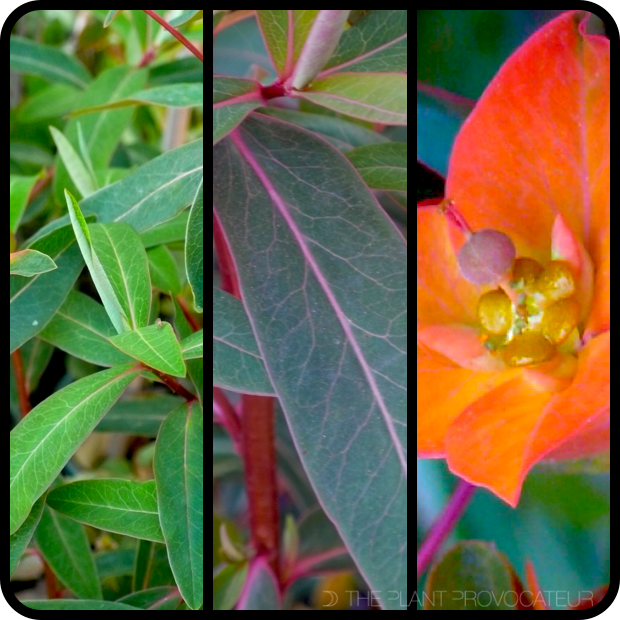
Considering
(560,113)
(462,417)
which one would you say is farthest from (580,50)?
(462,417)

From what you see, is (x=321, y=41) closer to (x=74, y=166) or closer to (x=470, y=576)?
→ (x=74, y=166)

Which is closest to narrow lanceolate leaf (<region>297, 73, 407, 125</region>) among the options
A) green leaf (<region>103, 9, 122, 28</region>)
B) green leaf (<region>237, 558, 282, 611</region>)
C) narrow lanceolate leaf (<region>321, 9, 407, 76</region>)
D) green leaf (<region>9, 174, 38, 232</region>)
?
narrow lanceolate leaf (<region>321, 9, 407, 76</region>)

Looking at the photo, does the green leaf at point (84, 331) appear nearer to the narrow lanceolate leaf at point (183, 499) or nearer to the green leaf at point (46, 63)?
the narrow lanceolate leaf at point (183, 499)

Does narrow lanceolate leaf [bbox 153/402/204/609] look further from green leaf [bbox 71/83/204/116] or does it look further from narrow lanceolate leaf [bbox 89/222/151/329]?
green leaf [bbox 71/83/204/116]

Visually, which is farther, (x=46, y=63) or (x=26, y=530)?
(x=46, y=63)

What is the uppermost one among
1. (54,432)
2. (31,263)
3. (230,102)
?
(230,102)

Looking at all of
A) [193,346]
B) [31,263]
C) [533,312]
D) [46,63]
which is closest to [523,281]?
[533,312]
